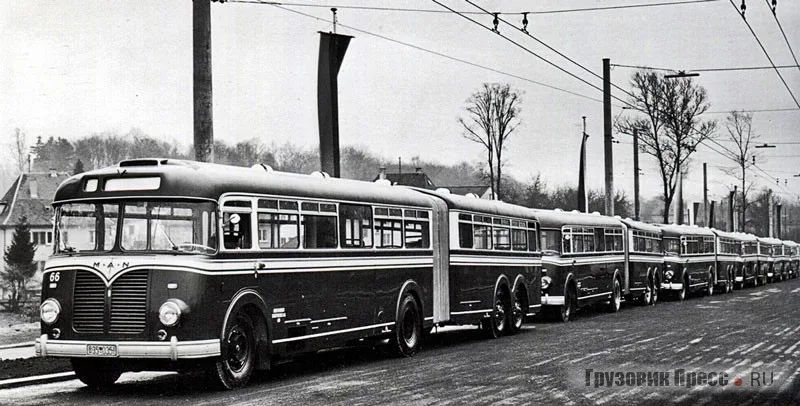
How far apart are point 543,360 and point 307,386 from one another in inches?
183

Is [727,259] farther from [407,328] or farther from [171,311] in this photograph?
[171,311]

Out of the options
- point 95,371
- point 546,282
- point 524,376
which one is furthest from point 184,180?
point 546,282

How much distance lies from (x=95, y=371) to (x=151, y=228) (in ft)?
6.86

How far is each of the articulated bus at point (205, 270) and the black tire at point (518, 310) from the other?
22.0ft

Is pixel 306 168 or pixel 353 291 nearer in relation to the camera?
pixel 353 291

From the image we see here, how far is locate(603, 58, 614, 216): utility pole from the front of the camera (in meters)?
44.3

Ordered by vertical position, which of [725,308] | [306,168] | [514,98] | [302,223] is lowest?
[725,308]

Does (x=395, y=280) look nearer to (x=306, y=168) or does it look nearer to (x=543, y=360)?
(x=543, y=360)

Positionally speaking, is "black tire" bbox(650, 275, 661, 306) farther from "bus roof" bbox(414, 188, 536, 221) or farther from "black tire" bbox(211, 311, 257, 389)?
"black tire" bbox(211, 311, 257, 389)

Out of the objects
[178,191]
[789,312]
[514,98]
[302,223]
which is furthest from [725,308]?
[514,98]

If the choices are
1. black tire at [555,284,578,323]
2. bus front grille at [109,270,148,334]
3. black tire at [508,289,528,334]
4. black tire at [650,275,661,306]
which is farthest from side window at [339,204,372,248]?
black tire at [650,275,661,306]

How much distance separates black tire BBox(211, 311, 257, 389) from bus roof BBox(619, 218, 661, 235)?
76.7 feet

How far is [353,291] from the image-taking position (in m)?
17.4

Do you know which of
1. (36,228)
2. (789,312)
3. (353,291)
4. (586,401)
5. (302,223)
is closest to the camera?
(586,401)
